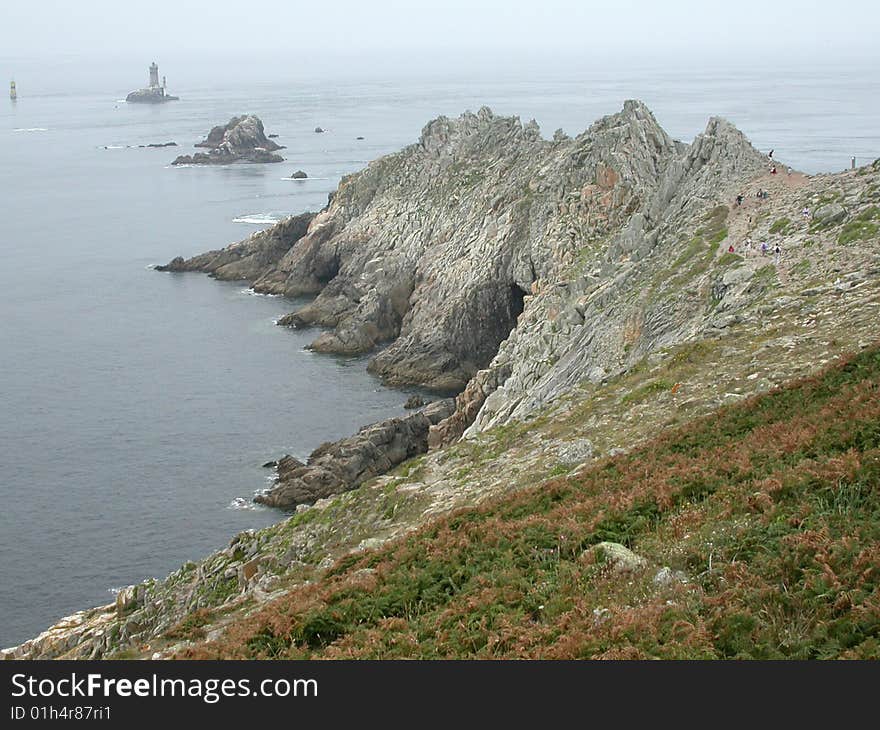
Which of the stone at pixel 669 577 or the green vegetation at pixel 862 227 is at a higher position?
the green vegetation at pixel 862 227

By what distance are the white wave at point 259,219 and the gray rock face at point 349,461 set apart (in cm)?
8238

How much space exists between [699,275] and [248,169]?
162m

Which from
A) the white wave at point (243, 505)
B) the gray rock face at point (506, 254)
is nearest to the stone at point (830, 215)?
the gray rock face at point (506, 254)

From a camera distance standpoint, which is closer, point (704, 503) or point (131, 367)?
point (704, 503)

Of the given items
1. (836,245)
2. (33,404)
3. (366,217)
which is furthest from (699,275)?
(366,217)

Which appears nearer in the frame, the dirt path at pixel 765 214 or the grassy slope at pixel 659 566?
the grassy slope at pixel 659 566

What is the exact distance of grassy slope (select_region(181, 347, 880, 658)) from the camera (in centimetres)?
1528

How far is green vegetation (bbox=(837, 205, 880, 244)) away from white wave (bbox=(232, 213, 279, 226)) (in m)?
108

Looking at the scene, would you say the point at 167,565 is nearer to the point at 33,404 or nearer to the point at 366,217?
the point at 33,404

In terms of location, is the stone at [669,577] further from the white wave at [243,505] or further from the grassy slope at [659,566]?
the white wave at [243,505]

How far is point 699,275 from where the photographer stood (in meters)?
46.9

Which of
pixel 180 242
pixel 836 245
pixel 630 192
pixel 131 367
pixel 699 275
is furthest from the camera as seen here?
pixel 180 242

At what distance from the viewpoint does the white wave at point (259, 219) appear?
5591 inches
